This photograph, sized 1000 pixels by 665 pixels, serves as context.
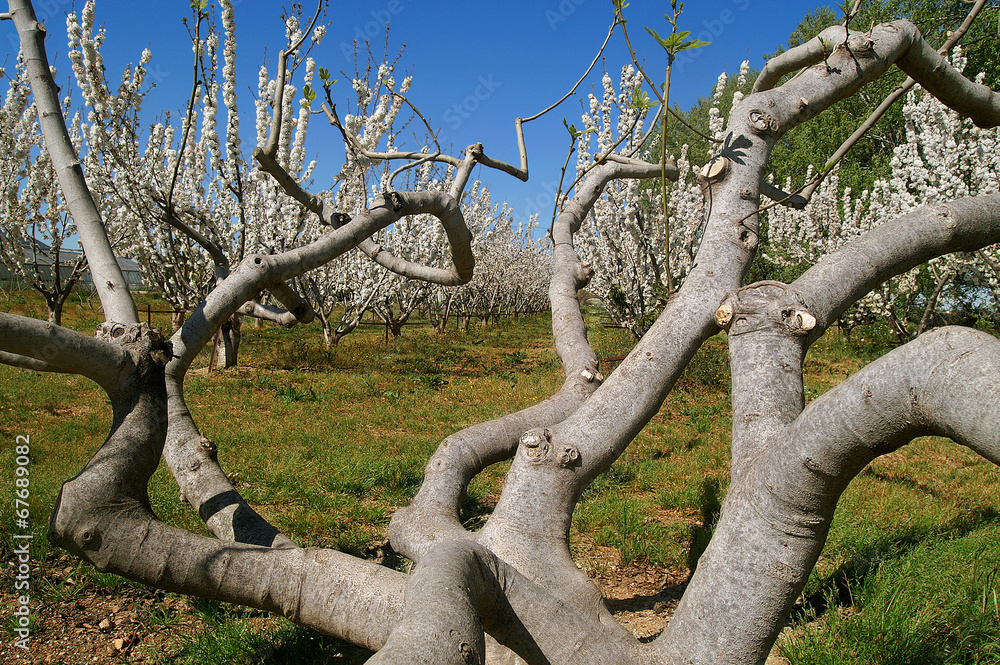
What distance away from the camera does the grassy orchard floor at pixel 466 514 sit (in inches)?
99.4

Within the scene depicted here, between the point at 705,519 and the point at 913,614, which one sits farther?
the point at 705,519

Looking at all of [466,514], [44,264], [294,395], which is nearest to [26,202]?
[44,264]

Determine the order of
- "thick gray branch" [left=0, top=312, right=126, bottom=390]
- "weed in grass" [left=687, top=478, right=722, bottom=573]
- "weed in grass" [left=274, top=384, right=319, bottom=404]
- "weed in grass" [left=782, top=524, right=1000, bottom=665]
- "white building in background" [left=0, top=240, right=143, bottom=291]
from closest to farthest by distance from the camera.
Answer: "thick gray branch" [left=0, top=312, right=126, bottom=390], "weed in grass" [left=782, top=524, right=1000, bottom=665], "weed in grass" [left=687, top=478, right=722, bottom=573], "weed in grass" [left=274, top=384, right=319, bottom=404], "white building in background" [left=0, top=240, right=143, bottom=291]

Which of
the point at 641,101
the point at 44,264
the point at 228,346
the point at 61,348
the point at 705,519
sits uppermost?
the point at 44,264

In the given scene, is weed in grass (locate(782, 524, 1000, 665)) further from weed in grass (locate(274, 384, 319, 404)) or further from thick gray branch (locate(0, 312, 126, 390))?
weed in grass (locate(274, 384, 319, 404))

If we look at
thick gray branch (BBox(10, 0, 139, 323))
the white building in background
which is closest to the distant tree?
the white building in background

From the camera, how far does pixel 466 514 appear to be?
417cm

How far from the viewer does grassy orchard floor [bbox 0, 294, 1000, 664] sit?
2.53 metres

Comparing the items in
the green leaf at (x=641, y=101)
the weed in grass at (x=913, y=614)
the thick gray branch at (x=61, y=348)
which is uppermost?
the green leaf at (x=641, y=101)

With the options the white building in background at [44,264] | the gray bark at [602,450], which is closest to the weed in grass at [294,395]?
the white building in background at [44,264]

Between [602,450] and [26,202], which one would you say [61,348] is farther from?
[26,202]

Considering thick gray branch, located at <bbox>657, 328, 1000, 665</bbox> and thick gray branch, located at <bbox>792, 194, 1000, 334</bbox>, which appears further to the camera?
thick gray branch, located at <bbox>792, 194, 1000, 334</bbox>

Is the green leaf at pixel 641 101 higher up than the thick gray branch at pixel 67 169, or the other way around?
the green leaf at pixel 641 101

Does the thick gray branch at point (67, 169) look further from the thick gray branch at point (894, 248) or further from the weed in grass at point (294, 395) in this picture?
the weed in grass at point (294, 395)
